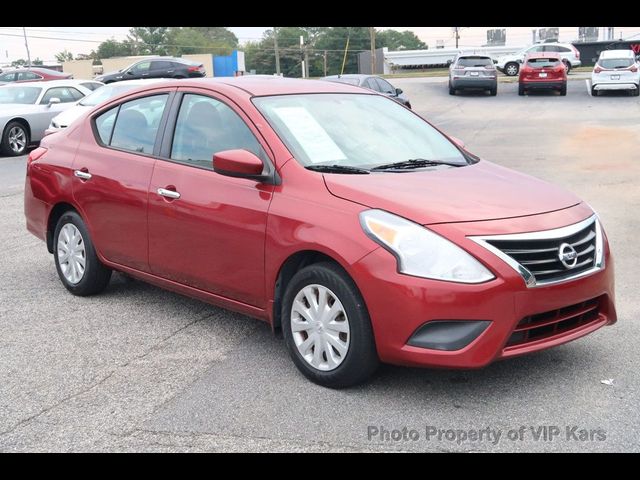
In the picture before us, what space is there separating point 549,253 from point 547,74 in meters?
28.4

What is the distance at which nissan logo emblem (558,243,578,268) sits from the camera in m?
4.14

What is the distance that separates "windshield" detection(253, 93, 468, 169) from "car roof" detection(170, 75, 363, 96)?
0.08 metres

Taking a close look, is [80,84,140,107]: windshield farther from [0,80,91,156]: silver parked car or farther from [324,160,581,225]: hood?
[324,160,581,225]: hood

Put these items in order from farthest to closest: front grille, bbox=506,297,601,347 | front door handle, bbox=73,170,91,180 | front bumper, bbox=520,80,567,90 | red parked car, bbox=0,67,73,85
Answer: front bumper, bbox=520,80,567,90, red parked car, bbox=0,67,73,85, front door handle, bbox=73,170,91,180, front grille, bbox=506,297,601,347

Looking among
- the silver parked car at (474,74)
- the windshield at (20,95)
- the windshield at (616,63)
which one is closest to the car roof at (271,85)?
the windshield at (20,95)

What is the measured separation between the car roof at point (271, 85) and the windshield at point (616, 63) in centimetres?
2776

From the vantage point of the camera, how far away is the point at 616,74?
30328 mm

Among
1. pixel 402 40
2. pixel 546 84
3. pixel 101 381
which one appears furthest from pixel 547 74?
pixel 402 40

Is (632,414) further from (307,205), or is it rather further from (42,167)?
(42,167)

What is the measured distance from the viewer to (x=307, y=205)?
443 centimetres

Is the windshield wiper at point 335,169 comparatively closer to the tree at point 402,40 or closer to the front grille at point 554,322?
the front grille at point 554,322

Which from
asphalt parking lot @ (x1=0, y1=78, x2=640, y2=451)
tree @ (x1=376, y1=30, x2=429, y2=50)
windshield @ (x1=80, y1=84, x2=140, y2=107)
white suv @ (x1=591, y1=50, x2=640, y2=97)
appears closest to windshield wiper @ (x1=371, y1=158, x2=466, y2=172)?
asphalt parking lot @ (x1=0, y1=78, x2=640, y2=451)

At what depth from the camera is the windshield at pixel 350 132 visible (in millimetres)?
4844

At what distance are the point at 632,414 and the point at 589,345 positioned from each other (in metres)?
1.04
